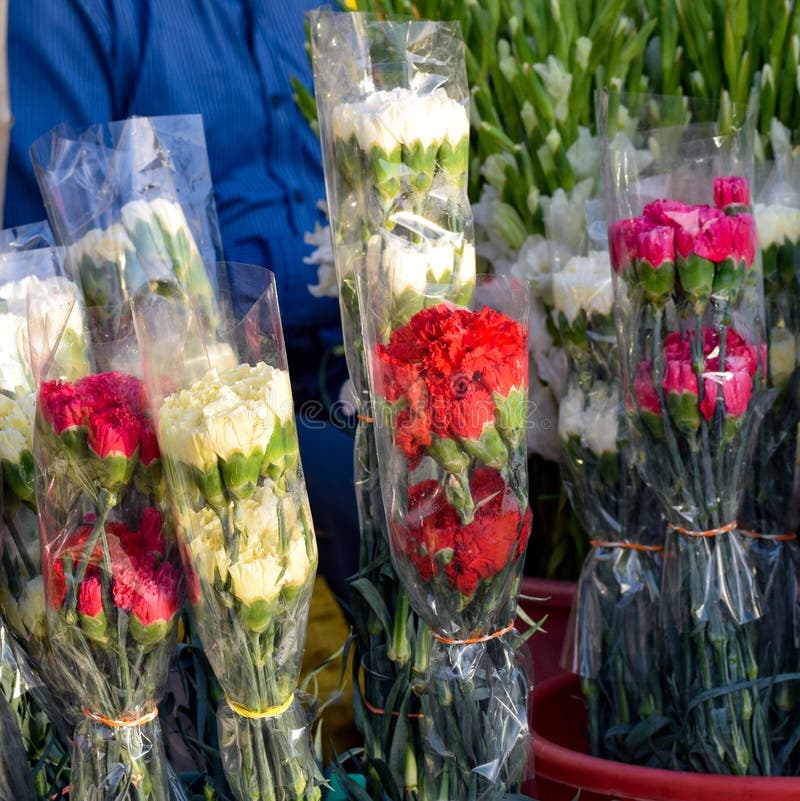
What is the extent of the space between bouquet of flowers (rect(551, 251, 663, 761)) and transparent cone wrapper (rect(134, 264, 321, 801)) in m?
0.41

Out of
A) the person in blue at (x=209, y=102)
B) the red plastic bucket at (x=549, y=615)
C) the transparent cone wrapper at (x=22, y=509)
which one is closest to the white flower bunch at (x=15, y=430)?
the transparent cone wrapper at (x=22, y=509)

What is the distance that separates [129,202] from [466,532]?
1.66ft

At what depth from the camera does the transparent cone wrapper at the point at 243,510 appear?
69cm

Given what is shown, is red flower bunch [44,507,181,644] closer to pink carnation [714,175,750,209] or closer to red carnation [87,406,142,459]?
red carnation [87,406,142,459]

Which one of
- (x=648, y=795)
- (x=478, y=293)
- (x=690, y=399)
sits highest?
(x=478, y=293)

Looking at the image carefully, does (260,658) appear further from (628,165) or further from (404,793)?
(628,165)

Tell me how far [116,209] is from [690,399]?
1.85ft

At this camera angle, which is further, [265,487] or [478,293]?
[478,293]

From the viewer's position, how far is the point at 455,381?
2.32ft

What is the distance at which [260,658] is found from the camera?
0.74m

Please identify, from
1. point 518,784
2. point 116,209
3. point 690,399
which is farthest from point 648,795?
point 116,209

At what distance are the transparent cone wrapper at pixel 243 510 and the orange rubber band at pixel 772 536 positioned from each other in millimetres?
518

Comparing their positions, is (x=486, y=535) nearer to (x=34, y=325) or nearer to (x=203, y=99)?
(x=34, y=325)

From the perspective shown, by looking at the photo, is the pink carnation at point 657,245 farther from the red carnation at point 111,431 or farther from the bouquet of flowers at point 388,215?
the red carnation at point 111,431
